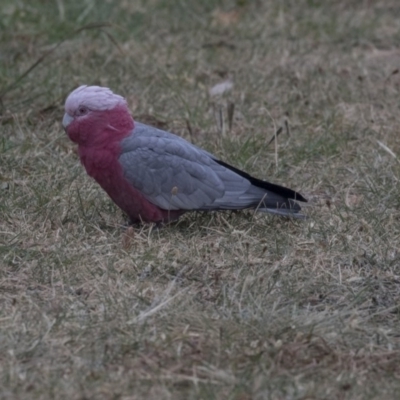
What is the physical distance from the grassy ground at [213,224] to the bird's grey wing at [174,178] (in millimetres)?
119

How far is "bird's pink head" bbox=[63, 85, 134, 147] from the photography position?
4.04 metres

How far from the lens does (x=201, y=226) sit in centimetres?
407

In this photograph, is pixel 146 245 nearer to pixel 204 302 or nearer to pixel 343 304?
pixel 204 302

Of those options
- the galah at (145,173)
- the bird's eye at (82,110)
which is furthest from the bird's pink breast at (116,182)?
the bird's eye at (82,110)

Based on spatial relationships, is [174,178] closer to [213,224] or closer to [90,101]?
[213,224]

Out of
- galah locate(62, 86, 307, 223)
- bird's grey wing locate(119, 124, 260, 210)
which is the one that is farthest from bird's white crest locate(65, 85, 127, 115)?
bird's grey wing locate(119, 124, 260, 210)

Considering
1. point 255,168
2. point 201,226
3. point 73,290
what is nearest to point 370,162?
point 255,168

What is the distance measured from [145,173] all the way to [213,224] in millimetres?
361

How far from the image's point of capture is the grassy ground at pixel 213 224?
2914mm

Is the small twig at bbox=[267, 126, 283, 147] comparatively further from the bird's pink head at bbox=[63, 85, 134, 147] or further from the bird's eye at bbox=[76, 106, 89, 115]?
the bird's eye at bbox=[76, 106, 89, 115]

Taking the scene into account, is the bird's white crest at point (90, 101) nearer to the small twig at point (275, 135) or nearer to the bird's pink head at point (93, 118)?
the bird's pink head at point (93, 118)

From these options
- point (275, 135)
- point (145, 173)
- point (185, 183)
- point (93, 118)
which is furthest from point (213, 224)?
point (275, 135)

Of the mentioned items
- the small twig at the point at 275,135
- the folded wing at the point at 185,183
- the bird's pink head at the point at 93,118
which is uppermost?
the bird's pink head at the point at 93,118

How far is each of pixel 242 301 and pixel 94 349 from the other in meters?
0.57
